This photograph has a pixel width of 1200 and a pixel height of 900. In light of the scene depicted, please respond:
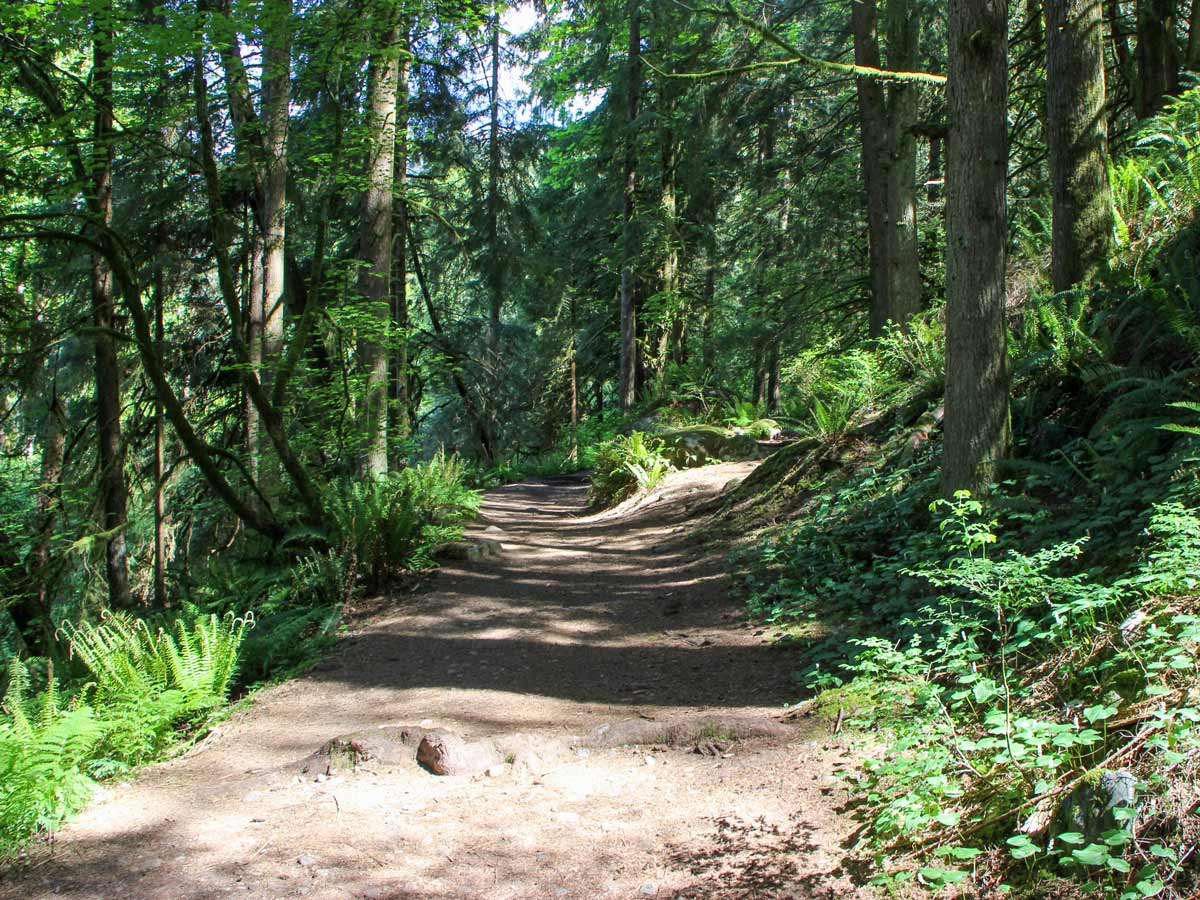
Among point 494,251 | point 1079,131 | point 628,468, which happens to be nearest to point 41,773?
point 1079,131

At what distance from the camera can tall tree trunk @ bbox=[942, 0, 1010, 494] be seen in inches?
202

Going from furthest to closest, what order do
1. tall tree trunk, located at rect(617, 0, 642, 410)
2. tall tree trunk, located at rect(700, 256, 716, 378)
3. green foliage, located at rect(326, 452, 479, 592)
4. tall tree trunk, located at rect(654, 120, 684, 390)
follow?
tall tree trunk, located at rect(700, 256, 716, 378) < tall tree trunk, located at rect(654, 120, 684, 390) < tall tree trunk, located at rect(617, 0, 642, 410) < green foliage, located at rect(326, 452, 479, 592)

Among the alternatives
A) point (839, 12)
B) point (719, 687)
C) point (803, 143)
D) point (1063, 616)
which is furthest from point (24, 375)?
point (839, 12)

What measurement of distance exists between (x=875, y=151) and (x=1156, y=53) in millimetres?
4116

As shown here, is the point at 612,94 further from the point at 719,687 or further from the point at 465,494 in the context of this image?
the point at 719,687

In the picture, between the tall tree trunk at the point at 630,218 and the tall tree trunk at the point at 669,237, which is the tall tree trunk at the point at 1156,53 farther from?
the tall tree trunk at the point at 630,218

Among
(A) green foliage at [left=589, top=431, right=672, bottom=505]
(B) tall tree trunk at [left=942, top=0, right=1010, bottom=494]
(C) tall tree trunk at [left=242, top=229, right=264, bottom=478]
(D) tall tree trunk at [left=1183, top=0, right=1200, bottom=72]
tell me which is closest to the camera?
(B) tall tree trunk at [left=942, top=0, right=1010, bottom=494]

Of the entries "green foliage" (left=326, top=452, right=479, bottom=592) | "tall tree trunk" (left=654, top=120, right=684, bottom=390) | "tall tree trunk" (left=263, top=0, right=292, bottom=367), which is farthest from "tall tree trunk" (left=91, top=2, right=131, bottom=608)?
"tall tree trunk" (left=654, top=120, right=684, bottom=390)

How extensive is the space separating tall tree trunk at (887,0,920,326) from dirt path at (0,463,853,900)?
690 cm

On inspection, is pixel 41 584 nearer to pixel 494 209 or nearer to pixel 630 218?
pixel 494 209

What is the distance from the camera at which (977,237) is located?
523 cm

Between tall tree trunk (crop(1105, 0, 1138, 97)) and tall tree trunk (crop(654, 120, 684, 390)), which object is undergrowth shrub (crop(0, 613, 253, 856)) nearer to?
tall tree trunk (crop(1105, 0, 1138, 97))

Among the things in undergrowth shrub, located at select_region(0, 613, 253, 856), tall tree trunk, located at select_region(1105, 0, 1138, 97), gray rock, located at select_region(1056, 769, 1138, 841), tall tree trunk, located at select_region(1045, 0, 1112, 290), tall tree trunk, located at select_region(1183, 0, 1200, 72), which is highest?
tall tree trunk, located at select_region(1105, 0, 1138, 97)

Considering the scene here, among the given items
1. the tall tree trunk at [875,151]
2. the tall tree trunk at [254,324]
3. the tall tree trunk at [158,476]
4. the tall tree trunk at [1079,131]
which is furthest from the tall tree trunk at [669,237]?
the tall tree trunk at [1079,131]
